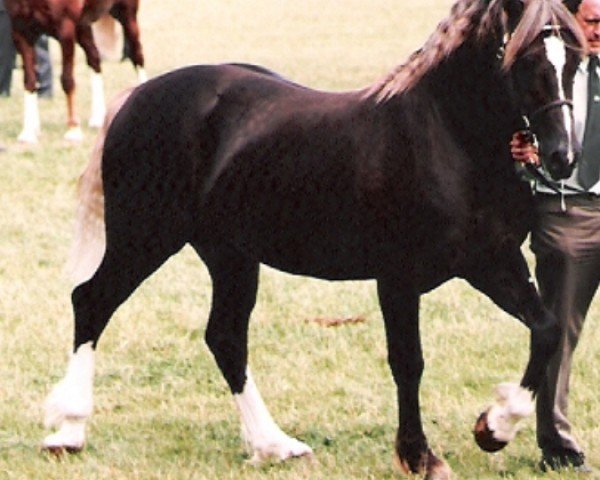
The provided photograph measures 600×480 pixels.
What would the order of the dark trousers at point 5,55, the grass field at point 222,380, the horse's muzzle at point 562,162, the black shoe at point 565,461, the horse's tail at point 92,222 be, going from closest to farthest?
1. the horse's muzzle at point 562,162
2. the black shoe at point 565,461
3. the grass field at point 222,380
4. the horse's tail at point 92,222
5. the dark trousers at point 5,55

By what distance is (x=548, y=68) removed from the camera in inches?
217

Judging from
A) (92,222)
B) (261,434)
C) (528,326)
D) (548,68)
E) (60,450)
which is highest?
(548,68)

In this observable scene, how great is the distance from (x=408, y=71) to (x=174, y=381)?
242cm

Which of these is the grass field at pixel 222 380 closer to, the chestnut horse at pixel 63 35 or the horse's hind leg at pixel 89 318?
the horse's hind leg at pixel 89 318

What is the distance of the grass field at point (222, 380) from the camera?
6.44 metres

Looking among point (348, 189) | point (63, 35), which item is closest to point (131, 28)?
point (63, 35)

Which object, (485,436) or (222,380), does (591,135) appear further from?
(222,380)

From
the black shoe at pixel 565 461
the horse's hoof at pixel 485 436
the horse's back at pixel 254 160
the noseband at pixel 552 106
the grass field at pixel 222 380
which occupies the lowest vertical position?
the grass field at pixel 222 380

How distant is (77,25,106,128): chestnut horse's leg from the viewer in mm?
16656

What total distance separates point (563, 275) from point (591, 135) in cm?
53

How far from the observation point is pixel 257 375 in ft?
25.7

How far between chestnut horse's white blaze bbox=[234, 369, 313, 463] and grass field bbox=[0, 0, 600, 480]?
0.24 feet

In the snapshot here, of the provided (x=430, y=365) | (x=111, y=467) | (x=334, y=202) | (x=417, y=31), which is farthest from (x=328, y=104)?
(x=417, y=31)

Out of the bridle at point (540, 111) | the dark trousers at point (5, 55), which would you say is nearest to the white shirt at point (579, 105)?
the bridle at point (540, 111)
